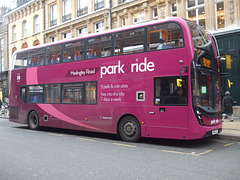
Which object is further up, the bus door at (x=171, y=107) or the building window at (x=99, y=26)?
the building window at (x=99, y=26)

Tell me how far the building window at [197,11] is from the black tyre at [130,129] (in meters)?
10.2

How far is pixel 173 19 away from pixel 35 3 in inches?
1072

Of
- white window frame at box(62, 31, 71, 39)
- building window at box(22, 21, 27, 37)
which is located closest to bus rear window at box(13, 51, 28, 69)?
white window frame at box(62, 31, 71, 39)

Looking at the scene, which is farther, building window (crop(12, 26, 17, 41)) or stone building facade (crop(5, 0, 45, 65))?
building window (crop(12, 26, 17, 41))

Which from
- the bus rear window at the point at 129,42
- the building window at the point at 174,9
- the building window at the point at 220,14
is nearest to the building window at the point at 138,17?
the building window at the point at 174,9

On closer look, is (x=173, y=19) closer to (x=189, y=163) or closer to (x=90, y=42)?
(x=90, y=42)

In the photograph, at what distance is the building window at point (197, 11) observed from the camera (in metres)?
16.9

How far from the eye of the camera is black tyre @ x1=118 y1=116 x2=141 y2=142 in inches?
365

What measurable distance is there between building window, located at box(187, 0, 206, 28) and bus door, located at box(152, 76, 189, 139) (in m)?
9.91

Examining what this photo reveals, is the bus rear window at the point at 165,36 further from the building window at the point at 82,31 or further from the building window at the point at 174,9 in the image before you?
the building window at the point at 82,31

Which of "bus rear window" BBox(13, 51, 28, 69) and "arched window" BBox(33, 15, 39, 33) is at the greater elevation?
"arched window" BBox(33, 15, 39, 33)

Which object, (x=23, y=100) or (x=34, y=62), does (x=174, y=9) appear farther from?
(x=23, y=100)

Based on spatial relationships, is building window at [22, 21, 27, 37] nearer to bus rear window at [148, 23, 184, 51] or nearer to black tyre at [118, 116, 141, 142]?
black tyre at [118, 116, 141, 142]

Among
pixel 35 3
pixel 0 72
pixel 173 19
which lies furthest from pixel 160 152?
pixel 0 72
